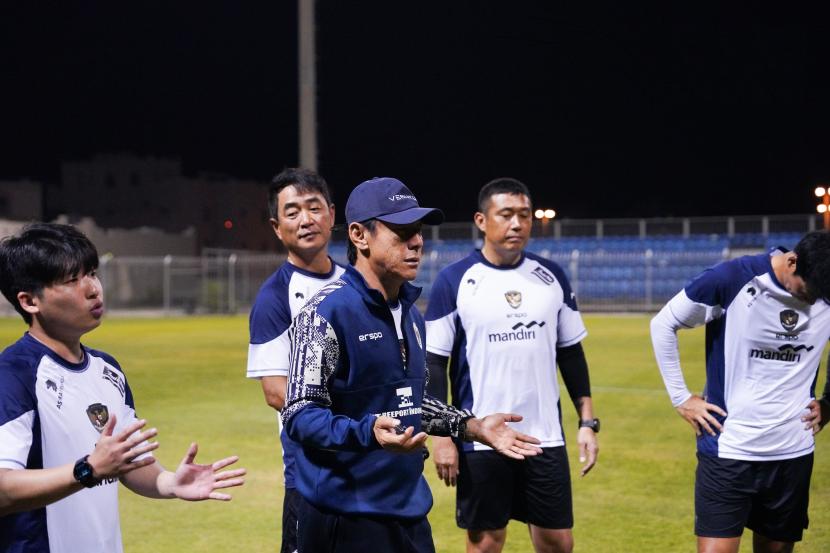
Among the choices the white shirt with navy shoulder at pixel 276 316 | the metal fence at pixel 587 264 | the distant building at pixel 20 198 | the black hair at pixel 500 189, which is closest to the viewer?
the white shirt with navy shoulder at pixel 276 316

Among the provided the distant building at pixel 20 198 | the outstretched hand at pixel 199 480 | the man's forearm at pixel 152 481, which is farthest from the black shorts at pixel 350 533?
the distant building at pixel 20 198

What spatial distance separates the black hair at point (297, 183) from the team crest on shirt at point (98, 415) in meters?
2.18

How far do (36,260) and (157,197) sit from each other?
2898 inches

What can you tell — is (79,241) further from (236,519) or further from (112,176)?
(112,176)

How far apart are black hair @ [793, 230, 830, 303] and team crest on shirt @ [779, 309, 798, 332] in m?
0.25

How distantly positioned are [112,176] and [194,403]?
208 ft

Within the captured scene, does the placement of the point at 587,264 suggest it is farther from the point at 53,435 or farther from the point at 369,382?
the point at 53,435

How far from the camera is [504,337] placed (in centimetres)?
553

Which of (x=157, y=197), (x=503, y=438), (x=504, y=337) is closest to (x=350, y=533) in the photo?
(x=503, y=438)

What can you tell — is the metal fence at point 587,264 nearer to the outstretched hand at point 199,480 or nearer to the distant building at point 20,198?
the distant building at point 20,198

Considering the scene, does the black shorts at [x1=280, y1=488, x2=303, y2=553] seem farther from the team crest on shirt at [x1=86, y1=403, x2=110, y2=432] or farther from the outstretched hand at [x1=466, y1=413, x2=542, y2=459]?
the team crest on shirt at [x1=86, y1=403, x2=110, y2=432]

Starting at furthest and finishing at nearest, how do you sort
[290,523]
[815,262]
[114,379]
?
[290,523] < [815,262] < [114,379]

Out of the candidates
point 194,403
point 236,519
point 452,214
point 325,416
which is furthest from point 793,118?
point 325,416

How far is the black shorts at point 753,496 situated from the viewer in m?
4.80
